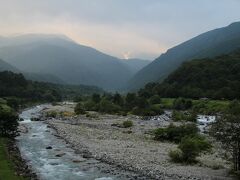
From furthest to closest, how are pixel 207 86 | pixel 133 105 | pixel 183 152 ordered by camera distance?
1. pixel 207 86
2. pixel 133 105
3. pixel 183 152

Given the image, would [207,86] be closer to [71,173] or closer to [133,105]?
[133,105]

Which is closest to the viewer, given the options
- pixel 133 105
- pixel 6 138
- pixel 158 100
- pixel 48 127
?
pixel 6 138

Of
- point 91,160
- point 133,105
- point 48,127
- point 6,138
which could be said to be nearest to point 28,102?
point 133,105

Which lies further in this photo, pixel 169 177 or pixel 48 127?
pixel 48 127

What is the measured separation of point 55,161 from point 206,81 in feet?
422

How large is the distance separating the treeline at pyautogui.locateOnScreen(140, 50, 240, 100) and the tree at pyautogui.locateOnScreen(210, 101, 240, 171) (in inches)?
4187

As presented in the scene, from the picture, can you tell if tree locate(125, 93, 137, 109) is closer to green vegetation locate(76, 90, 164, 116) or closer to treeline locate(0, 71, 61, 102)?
green vegetation locate(76, 90, 164, 116)

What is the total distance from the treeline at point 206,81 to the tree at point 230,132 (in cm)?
10634

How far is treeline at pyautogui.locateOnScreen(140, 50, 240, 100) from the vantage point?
148525mm

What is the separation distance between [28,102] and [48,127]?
8939cm

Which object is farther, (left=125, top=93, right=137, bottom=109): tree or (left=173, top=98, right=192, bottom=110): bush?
(left=125, top=93, right=137, bottom=109): tree

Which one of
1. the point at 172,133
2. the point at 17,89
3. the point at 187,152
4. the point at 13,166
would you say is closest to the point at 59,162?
the point at 13,166

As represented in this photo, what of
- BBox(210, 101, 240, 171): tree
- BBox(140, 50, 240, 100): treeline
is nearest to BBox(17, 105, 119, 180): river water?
BBox(210, 101, 240, 171): tree

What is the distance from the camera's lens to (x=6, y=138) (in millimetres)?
59000
